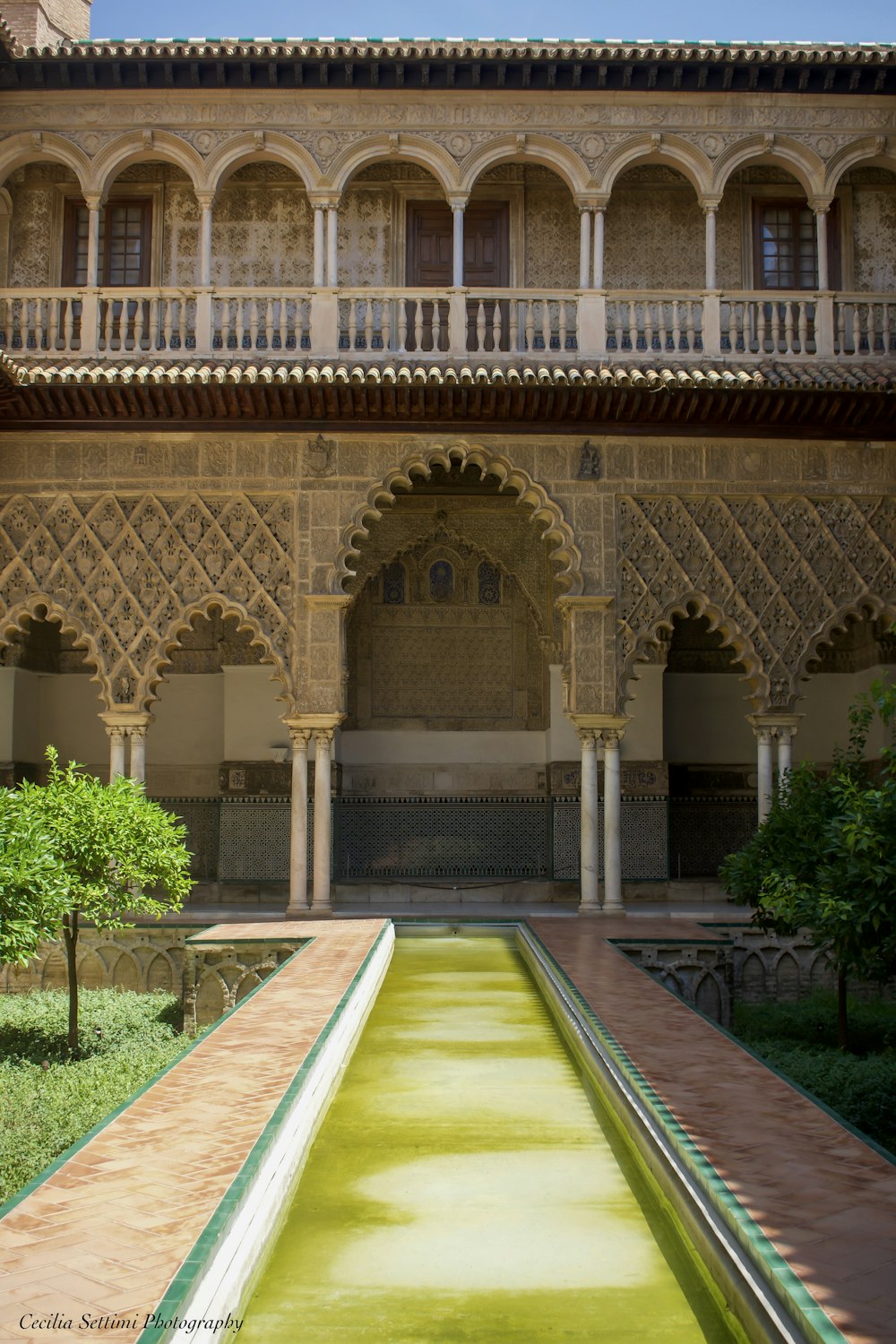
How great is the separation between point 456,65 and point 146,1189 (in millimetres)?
11380

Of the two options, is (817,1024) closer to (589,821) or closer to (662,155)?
(589,821)

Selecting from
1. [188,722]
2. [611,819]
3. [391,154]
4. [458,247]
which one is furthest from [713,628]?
[188,722]

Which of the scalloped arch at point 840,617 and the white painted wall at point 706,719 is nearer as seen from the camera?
the scalloped arch at point 840,617

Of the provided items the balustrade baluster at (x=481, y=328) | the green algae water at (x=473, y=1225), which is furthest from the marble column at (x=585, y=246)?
the green algae water at (x=473, y=1225)

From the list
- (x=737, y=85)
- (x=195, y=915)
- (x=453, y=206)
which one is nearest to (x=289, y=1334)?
(x=195, y=915)

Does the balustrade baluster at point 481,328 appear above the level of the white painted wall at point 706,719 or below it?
above

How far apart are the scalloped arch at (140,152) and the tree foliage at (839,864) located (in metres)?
8.18

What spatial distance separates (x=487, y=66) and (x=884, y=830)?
9189mm

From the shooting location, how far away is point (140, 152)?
42.7ft

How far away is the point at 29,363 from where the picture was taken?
1231 centimetres

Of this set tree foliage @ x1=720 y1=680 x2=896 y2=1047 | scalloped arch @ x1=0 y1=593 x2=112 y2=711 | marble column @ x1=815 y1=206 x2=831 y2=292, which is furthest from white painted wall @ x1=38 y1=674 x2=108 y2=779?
marble column @ x1=815 y1=206 x2=831 y2=292

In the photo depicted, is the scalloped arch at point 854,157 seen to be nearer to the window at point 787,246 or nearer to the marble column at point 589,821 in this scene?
the window at point 787,246

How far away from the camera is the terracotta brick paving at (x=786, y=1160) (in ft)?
10.4

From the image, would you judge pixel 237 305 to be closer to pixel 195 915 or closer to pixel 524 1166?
pixel 195 915
